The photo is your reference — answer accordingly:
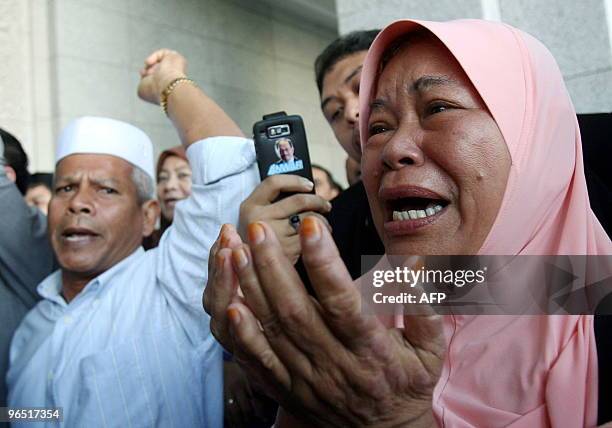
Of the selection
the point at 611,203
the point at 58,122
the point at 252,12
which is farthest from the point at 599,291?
the point at 252,12

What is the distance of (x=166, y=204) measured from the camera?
3.40 metres

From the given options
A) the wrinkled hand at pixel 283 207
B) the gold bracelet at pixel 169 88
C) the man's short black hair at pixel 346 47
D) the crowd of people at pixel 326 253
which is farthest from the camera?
the man's short black hair at pixel 346 47

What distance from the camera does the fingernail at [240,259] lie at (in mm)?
815

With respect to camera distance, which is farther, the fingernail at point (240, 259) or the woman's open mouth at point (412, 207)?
the woman's open mouth at point (412, 207)

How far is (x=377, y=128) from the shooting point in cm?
136

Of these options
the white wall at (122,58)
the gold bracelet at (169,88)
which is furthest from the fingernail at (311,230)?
the white wall at (122,58)

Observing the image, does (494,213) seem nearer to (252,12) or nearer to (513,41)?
(513,41)

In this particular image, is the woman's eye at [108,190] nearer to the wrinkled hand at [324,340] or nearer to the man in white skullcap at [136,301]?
the man in white skullcap at [136,301]

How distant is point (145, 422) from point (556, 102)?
1.30 m

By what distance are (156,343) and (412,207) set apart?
880 mm

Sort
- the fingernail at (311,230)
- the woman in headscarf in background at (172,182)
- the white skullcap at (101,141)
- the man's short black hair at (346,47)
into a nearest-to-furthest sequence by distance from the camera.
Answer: the fingernail at (311,230) < the white skullcap at (101,141) < the man's short black hair at (346,47) < the woman in headscarf in background at (172,182)

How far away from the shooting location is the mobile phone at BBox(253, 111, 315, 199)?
1.49m

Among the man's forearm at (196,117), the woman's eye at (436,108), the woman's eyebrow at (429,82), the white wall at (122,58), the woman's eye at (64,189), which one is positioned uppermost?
the white wall at (122,58)

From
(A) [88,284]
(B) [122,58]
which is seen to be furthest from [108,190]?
(B) [122,58]
